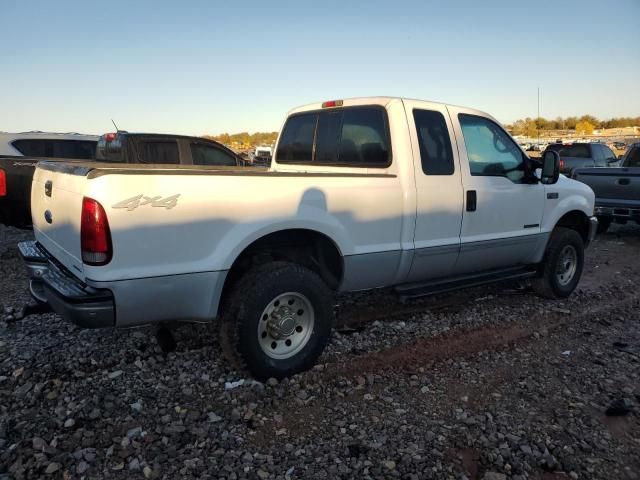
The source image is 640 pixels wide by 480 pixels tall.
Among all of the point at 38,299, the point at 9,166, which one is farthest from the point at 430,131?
the point at 9,166

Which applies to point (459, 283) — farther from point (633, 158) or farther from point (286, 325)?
point (633, 158)

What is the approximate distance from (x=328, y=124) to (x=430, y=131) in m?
0.96

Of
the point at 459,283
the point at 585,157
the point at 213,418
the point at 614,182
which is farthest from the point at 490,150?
the point at 585,157

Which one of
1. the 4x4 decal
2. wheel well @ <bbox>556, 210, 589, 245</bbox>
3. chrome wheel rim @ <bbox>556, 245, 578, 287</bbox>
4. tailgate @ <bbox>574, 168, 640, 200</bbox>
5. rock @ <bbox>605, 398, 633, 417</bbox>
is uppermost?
the 4x4 decal

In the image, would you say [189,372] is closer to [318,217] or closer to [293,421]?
[293,421]

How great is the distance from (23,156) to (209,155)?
3.05 m

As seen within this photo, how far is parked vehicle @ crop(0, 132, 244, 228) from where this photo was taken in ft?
21.8

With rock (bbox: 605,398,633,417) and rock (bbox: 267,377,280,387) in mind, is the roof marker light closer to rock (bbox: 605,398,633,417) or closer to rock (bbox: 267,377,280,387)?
rock (bbox: 267,377,280,387)

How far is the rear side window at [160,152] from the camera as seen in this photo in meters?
8.45

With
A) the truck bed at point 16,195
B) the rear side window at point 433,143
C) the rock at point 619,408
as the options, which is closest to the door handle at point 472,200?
the rear side window at point 433,143

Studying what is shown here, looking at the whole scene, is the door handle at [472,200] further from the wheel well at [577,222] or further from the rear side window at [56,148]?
the rear side window at [56,148]

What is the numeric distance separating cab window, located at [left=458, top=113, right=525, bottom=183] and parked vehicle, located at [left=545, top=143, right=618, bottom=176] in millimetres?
12038

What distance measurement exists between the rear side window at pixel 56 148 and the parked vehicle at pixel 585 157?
13.1m

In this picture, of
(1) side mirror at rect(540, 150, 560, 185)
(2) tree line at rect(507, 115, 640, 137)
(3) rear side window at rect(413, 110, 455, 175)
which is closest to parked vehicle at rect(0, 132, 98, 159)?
(3) rear side window at rect(413, 110, 455, 175)
